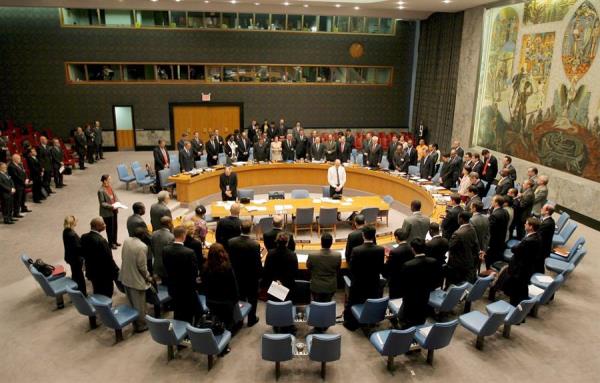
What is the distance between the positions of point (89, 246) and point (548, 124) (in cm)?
1063

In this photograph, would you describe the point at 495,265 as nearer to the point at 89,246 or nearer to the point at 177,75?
the point at 89,246

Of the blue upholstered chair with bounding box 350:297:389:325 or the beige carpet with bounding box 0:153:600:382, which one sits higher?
the blue upholstered chair with bounding box 350:297:389:325

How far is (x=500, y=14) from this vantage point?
12.9 m

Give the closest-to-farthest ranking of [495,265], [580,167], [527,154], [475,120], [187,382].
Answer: [187,382] < [495,265] < [580,167] < [527,154] < [475,120]

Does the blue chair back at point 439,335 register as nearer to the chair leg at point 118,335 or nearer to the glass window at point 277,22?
the chair leg at point 118,335

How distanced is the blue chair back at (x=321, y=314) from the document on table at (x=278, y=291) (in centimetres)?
35

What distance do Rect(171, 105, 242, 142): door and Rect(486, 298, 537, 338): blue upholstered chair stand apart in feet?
45.3

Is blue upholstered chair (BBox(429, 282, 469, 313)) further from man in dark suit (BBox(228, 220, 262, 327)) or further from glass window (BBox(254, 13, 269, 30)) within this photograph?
glass window (BBox(254, 13, 269, 30))

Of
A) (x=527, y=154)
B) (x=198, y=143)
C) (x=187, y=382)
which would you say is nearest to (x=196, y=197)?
(x=198, y=143)

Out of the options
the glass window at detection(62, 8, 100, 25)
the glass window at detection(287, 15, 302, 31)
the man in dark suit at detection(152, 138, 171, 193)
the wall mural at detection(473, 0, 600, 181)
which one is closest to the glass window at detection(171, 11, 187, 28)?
the glass window at detection(62, 8, 100, 25)

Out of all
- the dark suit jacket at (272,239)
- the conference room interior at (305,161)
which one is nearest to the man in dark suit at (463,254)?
the conference room interior at (305,161)

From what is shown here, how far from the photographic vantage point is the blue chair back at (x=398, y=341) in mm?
4723

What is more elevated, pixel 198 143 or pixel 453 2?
pixel 453 2

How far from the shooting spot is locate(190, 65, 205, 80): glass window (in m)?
17.2
